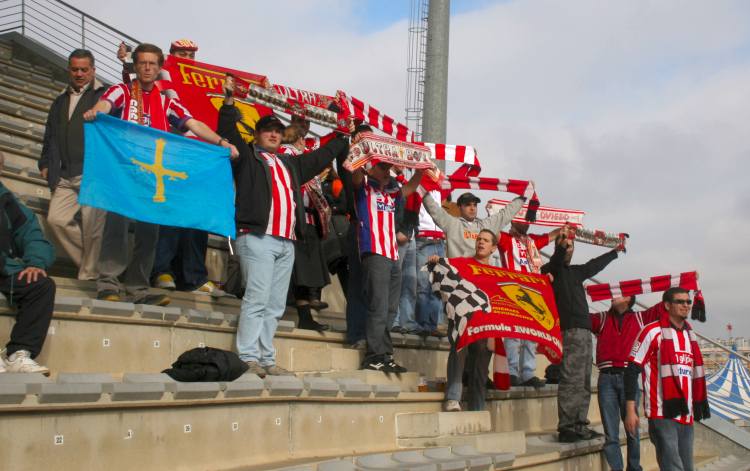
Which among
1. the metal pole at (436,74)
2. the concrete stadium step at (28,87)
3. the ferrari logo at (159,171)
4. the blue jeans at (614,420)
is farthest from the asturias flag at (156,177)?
the concrete stadium step at (28,87)

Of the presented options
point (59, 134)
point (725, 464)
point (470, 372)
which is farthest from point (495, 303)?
point (725, 464)

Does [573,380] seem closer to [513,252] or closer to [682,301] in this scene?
[682,301]

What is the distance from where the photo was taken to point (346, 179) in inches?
301

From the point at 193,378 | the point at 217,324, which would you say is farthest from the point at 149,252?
the point at 193,378

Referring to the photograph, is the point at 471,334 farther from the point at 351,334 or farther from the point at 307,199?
the point at 307,199

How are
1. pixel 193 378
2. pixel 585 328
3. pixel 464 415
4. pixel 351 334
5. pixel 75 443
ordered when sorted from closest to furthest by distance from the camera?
1. pixel 75 443
2. pixel 193 378
3. pixel 464 415
4. pixel 351 334
5. pixel 585 328

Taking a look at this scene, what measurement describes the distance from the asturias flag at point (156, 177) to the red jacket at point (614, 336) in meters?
3.73

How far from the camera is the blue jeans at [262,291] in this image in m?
6.36

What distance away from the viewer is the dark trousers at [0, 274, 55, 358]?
17.2 feet

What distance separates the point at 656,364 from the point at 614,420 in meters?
1.04

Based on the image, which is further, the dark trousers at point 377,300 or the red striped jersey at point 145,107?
the dark trousers at point 377,300

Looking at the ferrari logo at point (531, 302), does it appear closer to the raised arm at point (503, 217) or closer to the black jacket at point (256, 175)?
the raised arm at point (503, 217)

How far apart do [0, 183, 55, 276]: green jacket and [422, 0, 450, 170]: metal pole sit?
6480 millimetres

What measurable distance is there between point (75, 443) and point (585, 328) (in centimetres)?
522
